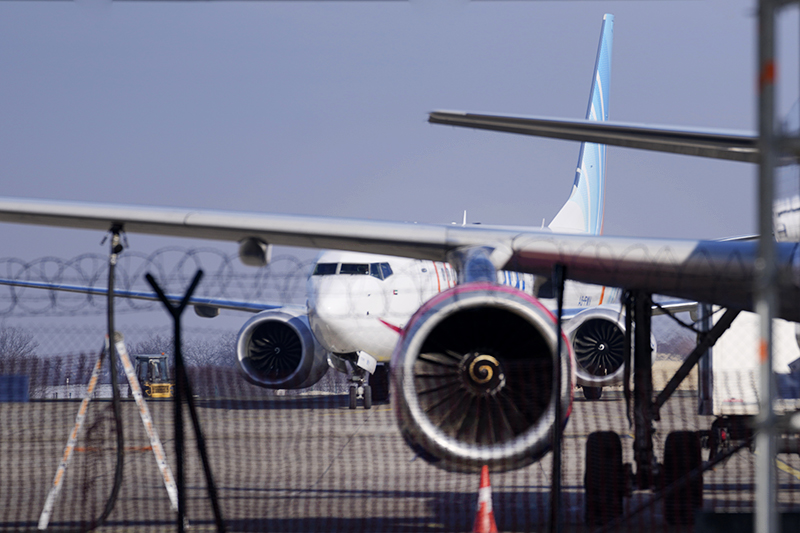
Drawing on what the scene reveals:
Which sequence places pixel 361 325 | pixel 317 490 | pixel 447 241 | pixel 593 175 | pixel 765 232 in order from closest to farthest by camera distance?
pixel 765 232
pixel 447 241
pixel 317 490
pixel 361 325
pixel 593 175

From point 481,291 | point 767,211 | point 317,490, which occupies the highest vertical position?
point 767,211

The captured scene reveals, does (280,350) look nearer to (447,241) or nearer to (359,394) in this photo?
(359,394)

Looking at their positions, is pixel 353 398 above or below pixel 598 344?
below

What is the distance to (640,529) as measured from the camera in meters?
5.57

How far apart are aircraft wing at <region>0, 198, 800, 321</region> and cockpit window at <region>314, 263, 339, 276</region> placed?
7.63 m

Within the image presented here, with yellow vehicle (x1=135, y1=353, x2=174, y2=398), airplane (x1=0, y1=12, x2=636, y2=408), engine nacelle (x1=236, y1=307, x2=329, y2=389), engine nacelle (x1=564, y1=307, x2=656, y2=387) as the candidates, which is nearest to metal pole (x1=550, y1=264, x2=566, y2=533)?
airplane (x1=0, y1=12, x2=636, y2=408)

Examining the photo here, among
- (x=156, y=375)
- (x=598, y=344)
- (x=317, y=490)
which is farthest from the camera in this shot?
(x=156, y=375)

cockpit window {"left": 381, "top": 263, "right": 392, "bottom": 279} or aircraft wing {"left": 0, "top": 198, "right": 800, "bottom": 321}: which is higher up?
cockpit window {"left": 381, "top": 263, "right": 392, "bottom": 279}

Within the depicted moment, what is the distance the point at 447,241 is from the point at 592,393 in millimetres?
13755

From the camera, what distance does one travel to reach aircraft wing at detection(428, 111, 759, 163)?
16.4 feet

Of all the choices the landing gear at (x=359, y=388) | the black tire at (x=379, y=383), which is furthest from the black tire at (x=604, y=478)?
the black tire at (x=379, y=383)

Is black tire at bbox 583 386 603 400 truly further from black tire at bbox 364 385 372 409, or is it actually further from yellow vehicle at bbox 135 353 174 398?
yellow vehicle at bbox 135 353 174 398

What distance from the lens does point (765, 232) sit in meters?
2.32

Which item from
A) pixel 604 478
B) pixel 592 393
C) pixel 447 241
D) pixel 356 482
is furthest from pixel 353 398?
pixel 447 241
